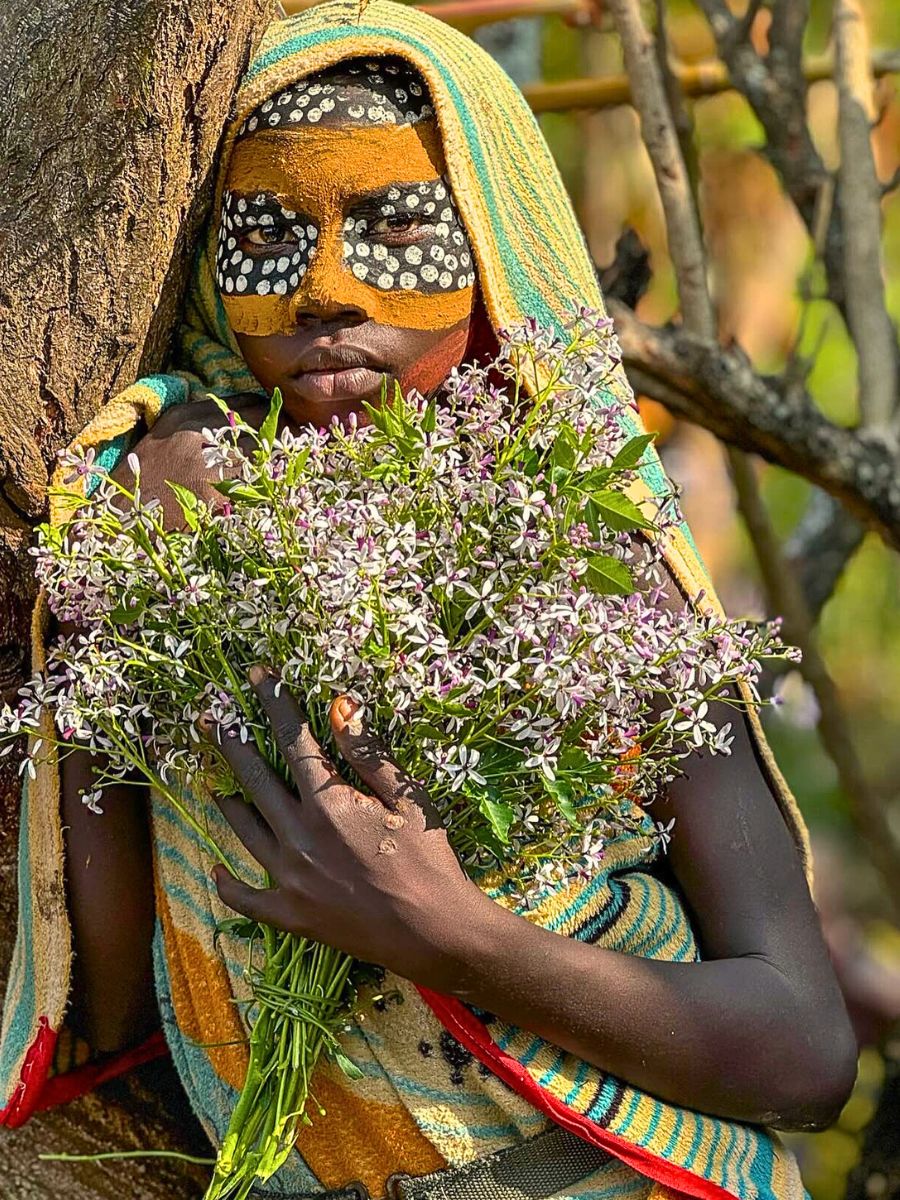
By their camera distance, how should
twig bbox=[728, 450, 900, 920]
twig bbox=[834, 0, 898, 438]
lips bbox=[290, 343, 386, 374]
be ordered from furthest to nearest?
1. twig bbox=[728, 450, 900, 920]
2. twig bbox=[834, 0, 898, 438]
3. lips bbox=[290, 343, 386, 374]

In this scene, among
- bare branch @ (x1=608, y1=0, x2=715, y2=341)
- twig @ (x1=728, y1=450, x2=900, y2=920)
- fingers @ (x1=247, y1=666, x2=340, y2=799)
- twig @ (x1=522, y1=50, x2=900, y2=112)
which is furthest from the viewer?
twig @ (x1=522, y1=50, x2=900, y2=112)

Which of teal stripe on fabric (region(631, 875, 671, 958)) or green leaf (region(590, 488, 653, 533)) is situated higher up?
green leaf (region(590, 488, 653, 533))

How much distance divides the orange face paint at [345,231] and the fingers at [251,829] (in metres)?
0.62

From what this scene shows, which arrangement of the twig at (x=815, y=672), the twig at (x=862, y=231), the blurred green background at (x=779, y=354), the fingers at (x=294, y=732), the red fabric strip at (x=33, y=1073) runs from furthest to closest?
the blurred green background at (x=779, y=354), the twig at (x=815, y=672), the twig at (x=862, y=231), the red fabric strip at (x=33, y=1073), the fingers at (x=294, y=732)

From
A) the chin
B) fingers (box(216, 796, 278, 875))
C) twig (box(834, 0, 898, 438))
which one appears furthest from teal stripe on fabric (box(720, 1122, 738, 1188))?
twig (box(834, 0, 898, 438))

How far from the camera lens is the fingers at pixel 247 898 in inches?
81.4

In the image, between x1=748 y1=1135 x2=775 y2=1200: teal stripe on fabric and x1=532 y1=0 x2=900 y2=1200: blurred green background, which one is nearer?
x1=748 y1=1135 x2=775 y2=1200: teal stripe on fabric

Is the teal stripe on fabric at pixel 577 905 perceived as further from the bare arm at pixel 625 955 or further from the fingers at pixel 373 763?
the fingers at pixel 373 763

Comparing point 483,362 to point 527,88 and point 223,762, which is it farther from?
point 527,88

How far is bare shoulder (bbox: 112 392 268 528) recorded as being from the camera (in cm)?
222

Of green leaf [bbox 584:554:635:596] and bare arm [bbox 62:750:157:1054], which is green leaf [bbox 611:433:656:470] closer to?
green leaf [bbox 584:554:635:596]

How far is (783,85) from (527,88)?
0.94 metres

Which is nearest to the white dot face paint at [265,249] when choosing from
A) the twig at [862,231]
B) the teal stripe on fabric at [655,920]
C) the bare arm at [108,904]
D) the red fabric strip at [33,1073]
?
the bare arm at [108,904]

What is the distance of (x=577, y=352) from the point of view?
6.63 feet
